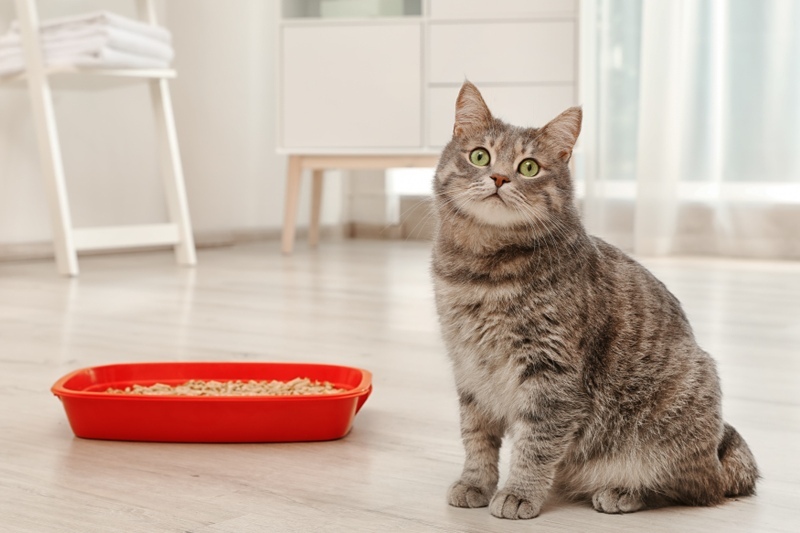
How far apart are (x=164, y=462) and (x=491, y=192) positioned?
544mm

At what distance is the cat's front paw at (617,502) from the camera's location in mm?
1087

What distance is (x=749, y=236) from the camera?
12.1ft

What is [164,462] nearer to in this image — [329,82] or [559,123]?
[559,123]

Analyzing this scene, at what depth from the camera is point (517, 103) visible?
3.73 meters

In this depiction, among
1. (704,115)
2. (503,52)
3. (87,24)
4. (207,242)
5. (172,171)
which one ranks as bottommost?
(207,242)

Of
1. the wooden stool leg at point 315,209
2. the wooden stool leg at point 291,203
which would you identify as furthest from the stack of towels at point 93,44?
the wooden stool leg at point 315,209

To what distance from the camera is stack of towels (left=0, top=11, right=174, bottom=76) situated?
3061 millimetres

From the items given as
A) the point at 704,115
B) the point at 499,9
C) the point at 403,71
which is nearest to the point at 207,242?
the point at 403,71

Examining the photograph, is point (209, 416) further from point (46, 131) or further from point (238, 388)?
point (46, 131)

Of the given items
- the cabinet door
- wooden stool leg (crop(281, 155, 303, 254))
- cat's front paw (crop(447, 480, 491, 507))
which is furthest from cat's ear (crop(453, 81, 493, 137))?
wooden stool leg (crop(281, 155, 303, 254))

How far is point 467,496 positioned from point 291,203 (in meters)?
2.96

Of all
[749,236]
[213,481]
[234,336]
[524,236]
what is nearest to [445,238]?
[524,236]

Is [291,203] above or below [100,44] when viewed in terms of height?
below

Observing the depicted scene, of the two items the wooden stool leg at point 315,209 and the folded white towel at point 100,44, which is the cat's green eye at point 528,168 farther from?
the wooden stool leg at point 315,209
